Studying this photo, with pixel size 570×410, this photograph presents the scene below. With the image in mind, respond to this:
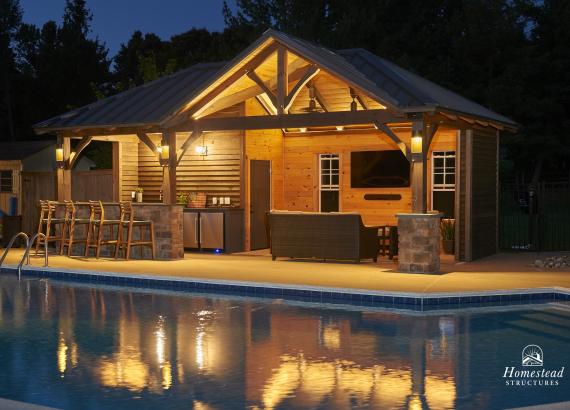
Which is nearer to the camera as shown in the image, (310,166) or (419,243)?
(419,243)

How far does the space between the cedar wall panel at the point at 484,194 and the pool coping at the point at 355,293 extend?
4.79 m

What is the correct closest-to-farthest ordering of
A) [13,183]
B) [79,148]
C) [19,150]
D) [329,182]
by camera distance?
[79,148] → [329,182] → [13,183] → [19,150]

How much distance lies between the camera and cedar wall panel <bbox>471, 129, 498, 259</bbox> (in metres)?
16.2

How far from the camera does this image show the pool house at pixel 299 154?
14.0 metres

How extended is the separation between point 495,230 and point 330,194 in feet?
12.4

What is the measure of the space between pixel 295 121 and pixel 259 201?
401 cm

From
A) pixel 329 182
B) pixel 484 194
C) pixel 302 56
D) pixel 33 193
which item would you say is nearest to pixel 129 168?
pixel 33 193

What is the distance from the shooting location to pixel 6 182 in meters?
23.7

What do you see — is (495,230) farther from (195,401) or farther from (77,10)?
(77,10)

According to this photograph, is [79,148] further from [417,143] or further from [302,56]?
[417,143]

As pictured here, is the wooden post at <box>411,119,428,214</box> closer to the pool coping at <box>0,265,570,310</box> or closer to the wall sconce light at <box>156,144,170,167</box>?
the pool coping at <box>0,265,570,310</box>

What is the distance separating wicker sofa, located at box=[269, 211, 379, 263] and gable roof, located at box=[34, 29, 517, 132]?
7.96 feet

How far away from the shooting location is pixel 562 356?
25.3 feet

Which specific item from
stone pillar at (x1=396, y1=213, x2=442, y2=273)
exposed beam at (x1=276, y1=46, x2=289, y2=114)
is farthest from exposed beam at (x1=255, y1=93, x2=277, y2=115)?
stone pillar at (x1=396, y1=213, x2=442, y2=273)
